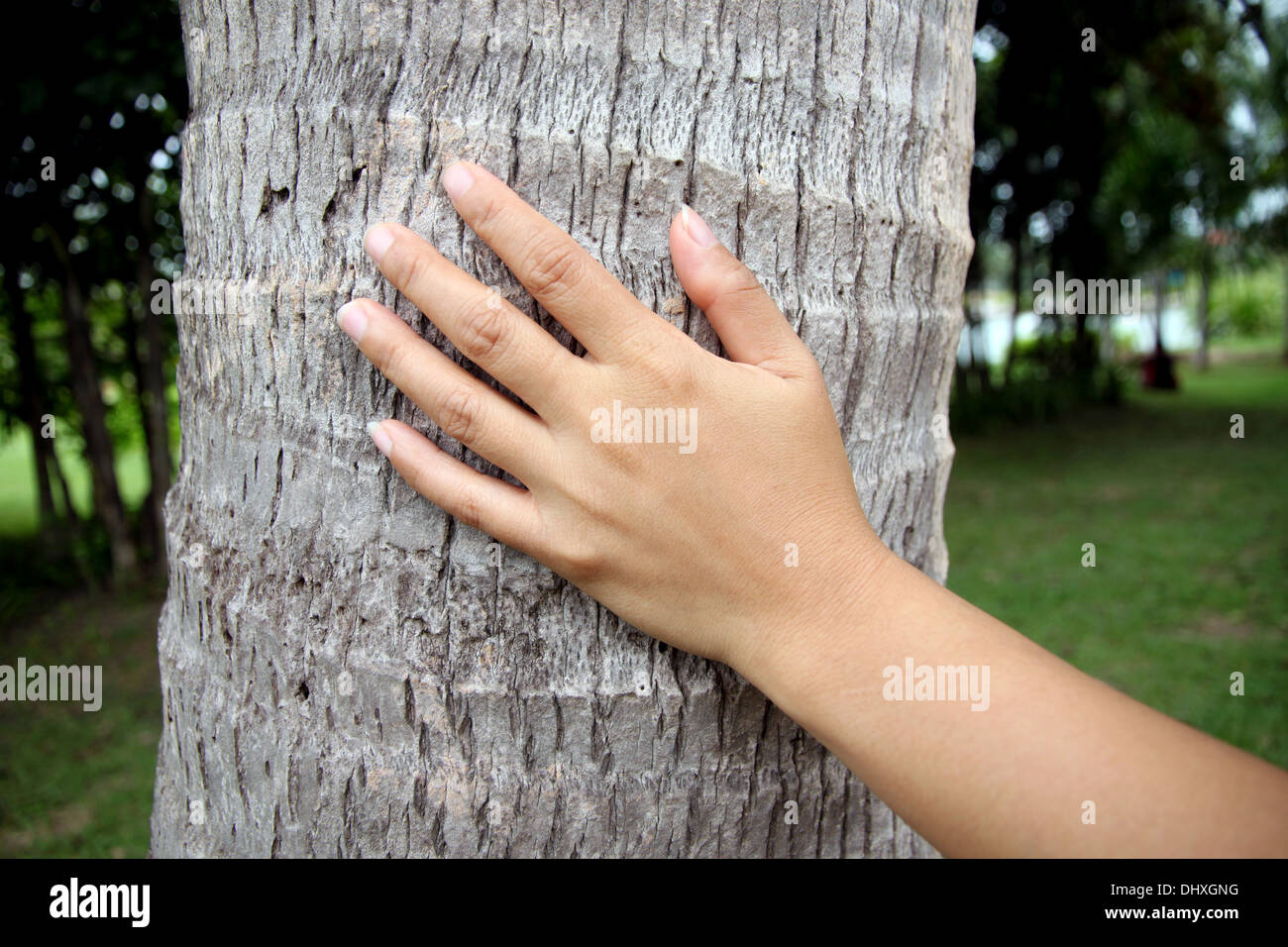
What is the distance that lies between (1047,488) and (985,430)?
294 cm

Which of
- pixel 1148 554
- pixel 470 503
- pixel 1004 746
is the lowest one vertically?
pixel 1148 554

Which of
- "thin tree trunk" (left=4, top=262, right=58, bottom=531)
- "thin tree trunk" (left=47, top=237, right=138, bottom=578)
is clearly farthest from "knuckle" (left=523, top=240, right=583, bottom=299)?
"thin tree trunk" (left=47, top=237, right=138, bottom=578)

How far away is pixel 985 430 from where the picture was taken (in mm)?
11188

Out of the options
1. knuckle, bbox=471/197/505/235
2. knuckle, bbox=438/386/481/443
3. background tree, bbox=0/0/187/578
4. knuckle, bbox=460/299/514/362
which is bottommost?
knuckle, bbox=438/386/481/443

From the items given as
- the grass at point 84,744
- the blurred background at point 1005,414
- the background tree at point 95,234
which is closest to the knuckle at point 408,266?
the blurred background at point 1005,414

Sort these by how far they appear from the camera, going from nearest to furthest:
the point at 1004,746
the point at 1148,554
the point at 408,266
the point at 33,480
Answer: the point at 1004,746 → the point at 408,266 → the point at 1148,554 → the point at 33,480

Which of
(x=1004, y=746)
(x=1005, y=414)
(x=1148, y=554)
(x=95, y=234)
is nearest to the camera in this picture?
(x=1004, y=746)

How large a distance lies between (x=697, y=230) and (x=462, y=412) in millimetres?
354

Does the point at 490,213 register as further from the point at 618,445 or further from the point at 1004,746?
the point at 1004,746

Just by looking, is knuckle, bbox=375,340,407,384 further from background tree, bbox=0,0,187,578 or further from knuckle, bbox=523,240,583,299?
background tree, bbox=0,0,187,578

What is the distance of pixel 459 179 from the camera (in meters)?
1.04

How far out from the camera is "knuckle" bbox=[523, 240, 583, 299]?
1.03 meters

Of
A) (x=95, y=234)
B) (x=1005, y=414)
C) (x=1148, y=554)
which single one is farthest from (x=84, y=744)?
(x=1005, y=414)

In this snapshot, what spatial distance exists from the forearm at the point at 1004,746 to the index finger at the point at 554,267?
1.32 feet
